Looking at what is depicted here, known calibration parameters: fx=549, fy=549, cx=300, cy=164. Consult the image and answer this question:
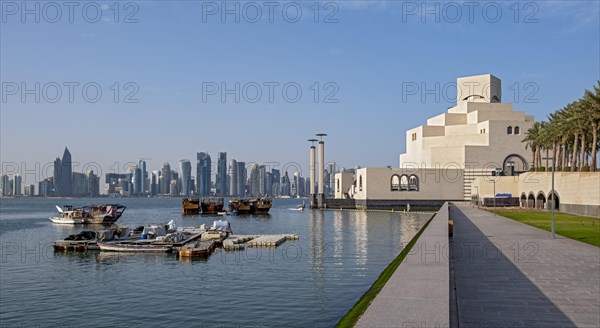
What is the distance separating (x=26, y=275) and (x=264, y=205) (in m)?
86.0

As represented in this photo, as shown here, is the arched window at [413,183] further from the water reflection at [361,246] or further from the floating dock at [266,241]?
the floating dock at [266,241]

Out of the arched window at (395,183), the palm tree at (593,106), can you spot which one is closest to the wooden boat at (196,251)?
the palm tree at (593,106)

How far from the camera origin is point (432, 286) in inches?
387

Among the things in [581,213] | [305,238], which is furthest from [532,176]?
[305,238]

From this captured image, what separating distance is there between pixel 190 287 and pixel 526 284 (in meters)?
16.3

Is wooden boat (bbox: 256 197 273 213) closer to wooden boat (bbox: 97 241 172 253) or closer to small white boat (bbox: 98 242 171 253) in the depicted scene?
wooden boat (bbox: 97 241 172 253)

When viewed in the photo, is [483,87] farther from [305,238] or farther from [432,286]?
[432,286]

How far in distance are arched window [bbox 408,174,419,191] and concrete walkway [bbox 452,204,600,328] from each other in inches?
3545

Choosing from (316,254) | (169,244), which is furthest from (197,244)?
(316,254)

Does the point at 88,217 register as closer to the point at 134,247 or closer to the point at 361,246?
the point at 134,247

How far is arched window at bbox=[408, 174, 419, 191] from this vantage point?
11762 cm

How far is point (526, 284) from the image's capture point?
16.0 m

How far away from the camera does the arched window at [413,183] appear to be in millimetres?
117625

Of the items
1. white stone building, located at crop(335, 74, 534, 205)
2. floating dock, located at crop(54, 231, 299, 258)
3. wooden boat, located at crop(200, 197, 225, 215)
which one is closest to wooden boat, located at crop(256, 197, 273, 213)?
wooden boat, located at crop(200, 197, 225, 215)
